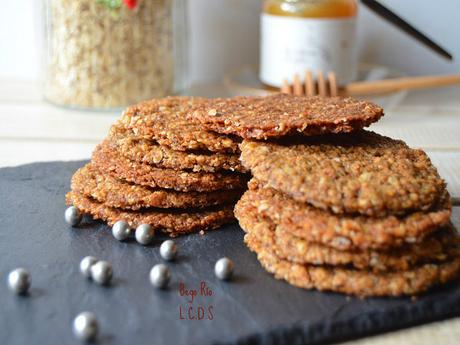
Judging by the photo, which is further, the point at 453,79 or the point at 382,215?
the point at 453,79

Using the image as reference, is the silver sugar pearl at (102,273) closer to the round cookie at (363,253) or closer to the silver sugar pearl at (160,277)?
the silver sugar pearl at (160,277)

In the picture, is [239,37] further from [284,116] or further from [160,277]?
[160,277]

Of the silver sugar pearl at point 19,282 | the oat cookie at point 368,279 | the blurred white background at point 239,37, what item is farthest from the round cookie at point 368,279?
the blurred white background at point 239,37

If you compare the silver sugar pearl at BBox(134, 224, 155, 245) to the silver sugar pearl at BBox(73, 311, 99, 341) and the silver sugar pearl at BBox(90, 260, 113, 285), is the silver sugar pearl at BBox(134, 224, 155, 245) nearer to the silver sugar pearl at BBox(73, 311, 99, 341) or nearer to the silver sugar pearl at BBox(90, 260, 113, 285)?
the silver sugar pearl at BBox(90, 260, 113, 285)

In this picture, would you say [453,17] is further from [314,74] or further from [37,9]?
[37,9]

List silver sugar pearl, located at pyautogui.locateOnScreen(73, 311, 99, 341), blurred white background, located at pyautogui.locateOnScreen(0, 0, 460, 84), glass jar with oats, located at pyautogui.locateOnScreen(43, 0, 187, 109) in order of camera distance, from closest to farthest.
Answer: silver sugar pearl, located at pyautogui.locateOnScreen(73, 311, 99, 341) < glass jar with oats, located at pyautogui.locateOnScreen(43, 0, 187, 109) < blurred white background, located at pyautogui.locateOnScreen(0, 0, 460, 84)

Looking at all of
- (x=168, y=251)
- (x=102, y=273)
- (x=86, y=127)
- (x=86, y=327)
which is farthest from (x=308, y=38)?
A: (x=86, y=327)

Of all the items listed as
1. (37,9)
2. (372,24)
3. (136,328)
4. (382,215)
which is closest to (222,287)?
(136,328)

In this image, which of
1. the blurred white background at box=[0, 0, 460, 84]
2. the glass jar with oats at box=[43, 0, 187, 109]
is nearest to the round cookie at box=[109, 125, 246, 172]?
the glass jar with oats at box=[43, 0, 187, 109]
